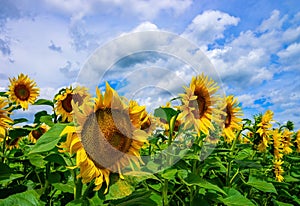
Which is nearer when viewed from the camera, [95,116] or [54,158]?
[95,116]

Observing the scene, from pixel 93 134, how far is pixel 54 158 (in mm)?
352

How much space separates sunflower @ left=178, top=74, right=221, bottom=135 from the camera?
281cm

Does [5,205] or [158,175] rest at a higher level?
[158,175]

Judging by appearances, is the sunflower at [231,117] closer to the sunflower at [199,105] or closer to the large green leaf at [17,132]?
the sunflower at [199,105]

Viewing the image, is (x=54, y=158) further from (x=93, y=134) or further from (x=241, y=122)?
(x=241, y=122)

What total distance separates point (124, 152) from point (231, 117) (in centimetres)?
187

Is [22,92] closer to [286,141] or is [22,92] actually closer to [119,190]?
[119,190]

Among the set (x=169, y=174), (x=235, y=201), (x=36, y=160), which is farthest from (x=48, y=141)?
(x=235, y=201)

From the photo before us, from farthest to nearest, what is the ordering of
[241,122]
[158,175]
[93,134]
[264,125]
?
[264,125]
[241,122]
[158,175]
[93,134]

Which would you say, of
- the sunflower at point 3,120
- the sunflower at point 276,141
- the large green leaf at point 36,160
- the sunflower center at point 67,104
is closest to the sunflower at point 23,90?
the sunflower center at point 67,104

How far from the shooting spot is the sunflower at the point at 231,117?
3377 millimetres

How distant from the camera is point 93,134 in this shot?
1.73m

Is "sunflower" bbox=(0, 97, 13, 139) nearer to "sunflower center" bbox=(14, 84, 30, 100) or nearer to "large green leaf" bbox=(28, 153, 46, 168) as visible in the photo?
"large green leaf" bbox=(28, 153, 46, 168)

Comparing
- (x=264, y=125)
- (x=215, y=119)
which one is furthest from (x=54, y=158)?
(x=264, y=125)
